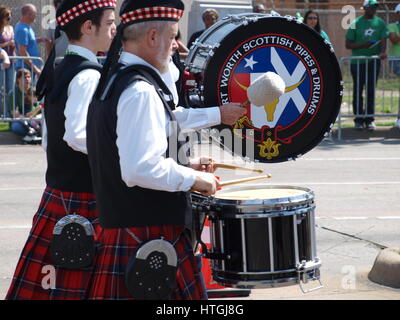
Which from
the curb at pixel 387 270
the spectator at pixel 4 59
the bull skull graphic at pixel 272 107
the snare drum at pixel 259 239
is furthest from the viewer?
the spectator at pixel 4 59

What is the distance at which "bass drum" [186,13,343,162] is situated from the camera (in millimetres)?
4355

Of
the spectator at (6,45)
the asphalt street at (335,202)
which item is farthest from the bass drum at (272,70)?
the spectator at (6,45)

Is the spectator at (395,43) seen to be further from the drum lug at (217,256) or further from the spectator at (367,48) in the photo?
the drum lug at (217,256)

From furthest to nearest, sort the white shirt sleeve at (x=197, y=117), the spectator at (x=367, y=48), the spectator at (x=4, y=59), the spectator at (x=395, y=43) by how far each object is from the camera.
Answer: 1. the spectator at (x=395, y=43)
2. the spectator at (x=367, y=48)
3. the spectator at (x=4, y=59)
4. the white shirt sleeve at (x=197, y=117)

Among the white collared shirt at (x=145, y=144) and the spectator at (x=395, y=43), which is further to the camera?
the spectator at (x=395, y=43)

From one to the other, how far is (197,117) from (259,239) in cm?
61

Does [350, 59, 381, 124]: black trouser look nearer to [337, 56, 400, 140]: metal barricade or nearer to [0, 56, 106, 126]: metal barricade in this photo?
[337, 56, 400, 140]: metal barricade

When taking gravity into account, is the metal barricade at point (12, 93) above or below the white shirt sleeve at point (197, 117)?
below

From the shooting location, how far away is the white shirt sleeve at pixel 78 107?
411 cm

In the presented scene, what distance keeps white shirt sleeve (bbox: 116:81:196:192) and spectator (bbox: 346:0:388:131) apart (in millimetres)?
10716

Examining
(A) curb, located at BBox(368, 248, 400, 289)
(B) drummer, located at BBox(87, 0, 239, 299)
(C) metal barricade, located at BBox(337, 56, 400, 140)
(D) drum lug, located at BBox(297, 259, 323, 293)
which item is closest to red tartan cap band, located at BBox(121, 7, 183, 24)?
(B) drummer, located at BBox(87, 0, 239, 299)

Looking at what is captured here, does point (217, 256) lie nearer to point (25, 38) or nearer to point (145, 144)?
point (145, 144)

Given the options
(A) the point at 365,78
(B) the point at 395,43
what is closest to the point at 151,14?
(A) the point at 365,78

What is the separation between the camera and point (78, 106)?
416 centimetres
